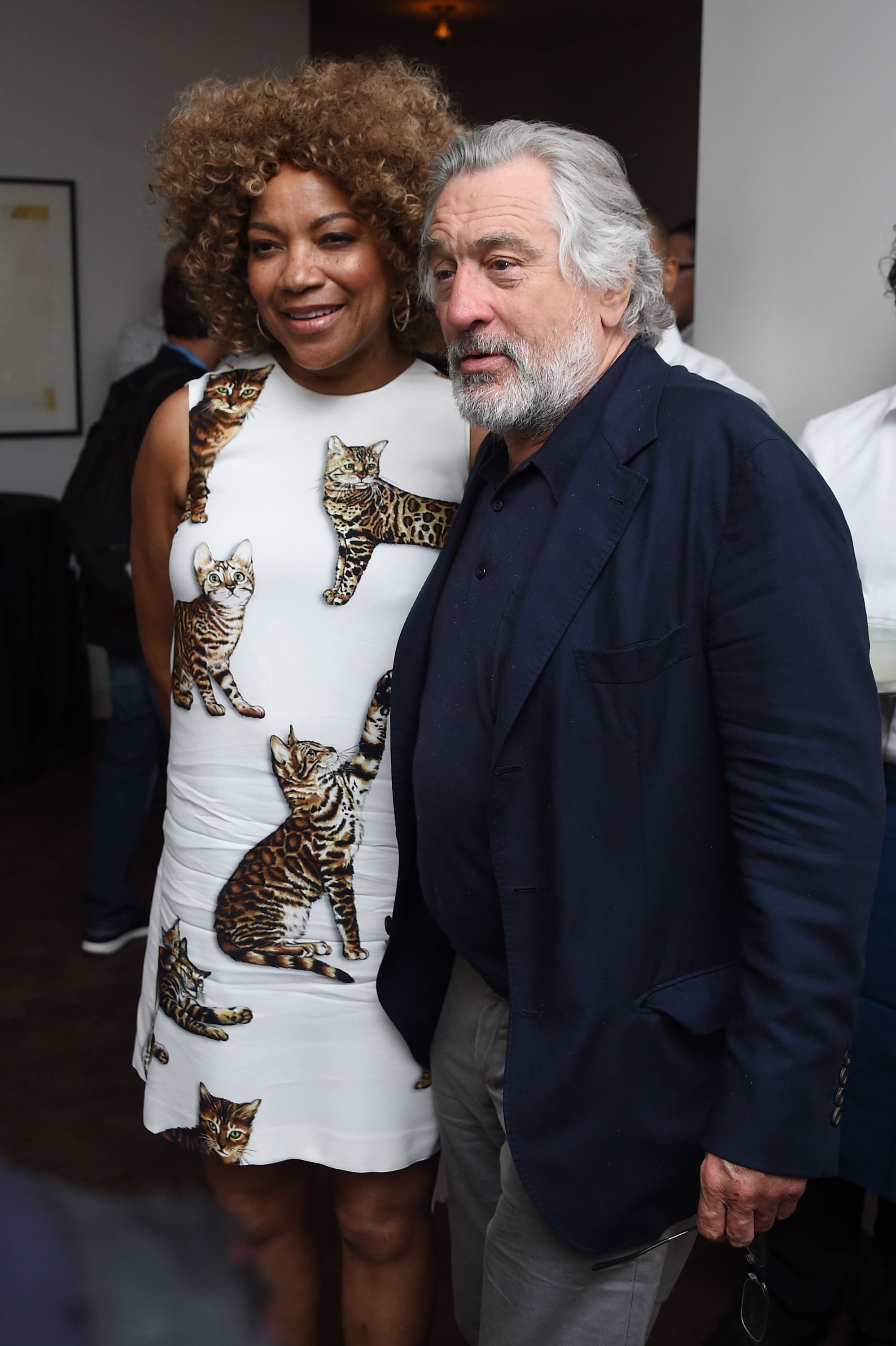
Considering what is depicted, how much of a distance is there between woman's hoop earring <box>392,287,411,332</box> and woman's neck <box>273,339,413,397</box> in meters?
0.03

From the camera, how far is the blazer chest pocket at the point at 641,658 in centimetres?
117

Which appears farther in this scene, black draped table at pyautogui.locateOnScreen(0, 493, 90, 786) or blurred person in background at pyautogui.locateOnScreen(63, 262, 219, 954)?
black draped table at pyautogui.locateOnScreen(0, 493, 90, 786)

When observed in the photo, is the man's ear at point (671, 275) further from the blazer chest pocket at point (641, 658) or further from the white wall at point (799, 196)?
the blazer chest pocket at point (641, 658)

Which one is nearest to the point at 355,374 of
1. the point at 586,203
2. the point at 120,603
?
the point at 586,203

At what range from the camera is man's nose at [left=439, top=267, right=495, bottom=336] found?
1.31 metres

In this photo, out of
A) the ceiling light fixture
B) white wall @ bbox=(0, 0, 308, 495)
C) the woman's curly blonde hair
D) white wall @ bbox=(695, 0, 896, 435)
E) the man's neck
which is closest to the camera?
the man's neck

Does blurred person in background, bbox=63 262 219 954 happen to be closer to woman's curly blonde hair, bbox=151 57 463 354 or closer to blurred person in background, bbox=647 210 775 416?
blurred person in background, bbox=647 210 775 416

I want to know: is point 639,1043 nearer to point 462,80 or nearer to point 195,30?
point 195,30

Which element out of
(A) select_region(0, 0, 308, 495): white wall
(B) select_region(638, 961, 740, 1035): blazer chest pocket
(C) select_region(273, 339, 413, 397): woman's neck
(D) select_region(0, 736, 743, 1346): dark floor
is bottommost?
(D) select_region(0, 736, 743, 1346): dark floor

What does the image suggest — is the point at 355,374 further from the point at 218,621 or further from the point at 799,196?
the point at 799,196

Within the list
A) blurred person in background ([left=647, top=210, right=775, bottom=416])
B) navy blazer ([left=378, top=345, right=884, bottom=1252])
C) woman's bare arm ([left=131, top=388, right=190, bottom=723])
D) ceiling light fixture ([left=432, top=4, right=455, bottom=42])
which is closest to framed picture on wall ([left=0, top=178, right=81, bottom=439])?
ceiling light fixture ([left=432, top=4, right=455, bottom=42])

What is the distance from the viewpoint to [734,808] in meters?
1.18

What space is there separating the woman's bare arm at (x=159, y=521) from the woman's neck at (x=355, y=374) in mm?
166

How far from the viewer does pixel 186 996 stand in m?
1.65
